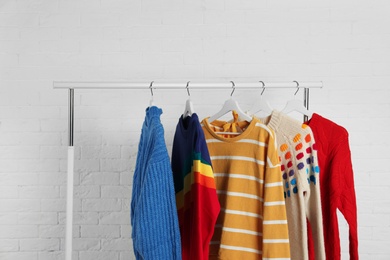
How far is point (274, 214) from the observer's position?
1.63 metres

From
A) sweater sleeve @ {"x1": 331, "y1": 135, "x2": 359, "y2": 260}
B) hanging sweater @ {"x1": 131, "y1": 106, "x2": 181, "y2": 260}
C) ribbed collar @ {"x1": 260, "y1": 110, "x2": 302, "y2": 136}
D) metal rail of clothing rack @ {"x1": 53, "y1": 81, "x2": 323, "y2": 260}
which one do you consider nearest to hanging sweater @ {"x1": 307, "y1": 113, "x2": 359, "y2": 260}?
sweater sleeve @ {"x1": 331, "y1": 135, "x2": 359, "y2": 260}

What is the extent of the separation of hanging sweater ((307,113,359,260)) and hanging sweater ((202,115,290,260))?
27cm

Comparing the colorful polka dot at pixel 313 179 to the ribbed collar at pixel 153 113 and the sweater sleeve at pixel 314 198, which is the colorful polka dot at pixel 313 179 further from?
the ribbed collar at pixel 153 113

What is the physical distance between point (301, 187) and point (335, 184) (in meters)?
0.16

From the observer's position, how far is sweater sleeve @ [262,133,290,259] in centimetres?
162

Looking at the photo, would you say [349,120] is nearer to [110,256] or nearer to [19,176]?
[110,256]

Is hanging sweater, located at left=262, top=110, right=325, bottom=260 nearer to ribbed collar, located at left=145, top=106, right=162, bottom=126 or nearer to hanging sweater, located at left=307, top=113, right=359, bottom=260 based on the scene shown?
hanging sweater, located at left=307, top=113, right=359, bottom=260

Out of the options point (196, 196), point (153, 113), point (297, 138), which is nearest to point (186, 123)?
point (153, 113)

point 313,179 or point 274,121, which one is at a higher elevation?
point 274,121

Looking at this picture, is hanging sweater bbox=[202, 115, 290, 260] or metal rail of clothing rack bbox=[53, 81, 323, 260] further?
metal rail of clothing rack bbox=[53, 81, 323, 260]

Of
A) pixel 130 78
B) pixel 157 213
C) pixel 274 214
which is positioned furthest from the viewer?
pixel 130 78

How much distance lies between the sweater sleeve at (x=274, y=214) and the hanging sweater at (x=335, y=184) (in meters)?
0.25

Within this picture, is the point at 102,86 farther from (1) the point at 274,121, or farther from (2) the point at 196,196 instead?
(1) the point at 274,121

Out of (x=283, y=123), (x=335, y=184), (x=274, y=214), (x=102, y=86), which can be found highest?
(x=102, y=86)
